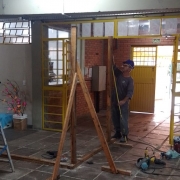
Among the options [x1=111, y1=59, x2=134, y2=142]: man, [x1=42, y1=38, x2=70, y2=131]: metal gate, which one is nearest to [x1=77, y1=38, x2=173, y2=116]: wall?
[x1=42, y1=38, x2=70, y2=131]: metal gate

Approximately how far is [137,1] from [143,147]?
2697 millimetres

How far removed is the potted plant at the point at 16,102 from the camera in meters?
6.72

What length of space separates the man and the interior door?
3.30 m

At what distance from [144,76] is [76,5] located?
4.51 m

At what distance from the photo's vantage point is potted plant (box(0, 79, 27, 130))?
6.72 m

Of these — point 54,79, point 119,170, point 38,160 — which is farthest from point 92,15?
point 119,170

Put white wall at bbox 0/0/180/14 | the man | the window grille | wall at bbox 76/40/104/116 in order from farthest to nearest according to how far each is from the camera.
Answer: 1. wall at bbox 76/40/104/116
2. the window grille
3. the man
4. white wall at bbox 0/0/180/14

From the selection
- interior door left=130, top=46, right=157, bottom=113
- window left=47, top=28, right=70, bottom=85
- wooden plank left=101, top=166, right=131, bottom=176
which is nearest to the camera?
wooden plank left=101, top=166, right=131, bottom=176

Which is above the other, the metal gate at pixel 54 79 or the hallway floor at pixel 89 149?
the metal gate at pixel 54 79

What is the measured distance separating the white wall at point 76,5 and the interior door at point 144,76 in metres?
4.31

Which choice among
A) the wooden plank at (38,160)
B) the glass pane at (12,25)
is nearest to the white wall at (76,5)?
the glass pane at (12,25)

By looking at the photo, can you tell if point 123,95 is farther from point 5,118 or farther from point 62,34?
point 5,118

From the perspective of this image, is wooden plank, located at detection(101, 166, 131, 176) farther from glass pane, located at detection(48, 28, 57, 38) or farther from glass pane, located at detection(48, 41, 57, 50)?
glass pane, located at detection(48, 28, 57, 38)

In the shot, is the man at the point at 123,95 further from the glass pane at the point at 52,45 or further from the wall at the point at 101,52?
the wall at the point at 101,52
